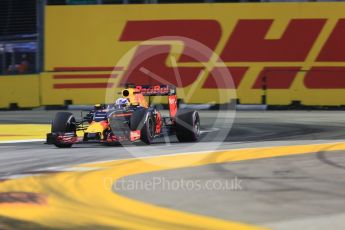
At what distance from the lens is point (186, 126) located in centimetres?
1226

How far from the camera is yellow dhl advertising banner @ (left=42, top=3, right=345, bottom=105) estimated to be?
2211 centimetres

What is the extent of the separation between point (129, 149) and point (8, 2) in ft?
61.4

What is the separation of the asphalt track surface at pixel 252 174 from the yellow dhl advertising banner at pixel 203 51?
7045mm

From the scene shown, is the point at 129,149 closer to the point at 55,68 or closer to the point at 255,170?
the point at 255,170

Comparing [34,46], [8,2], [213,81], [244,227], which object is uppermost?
[8,2]

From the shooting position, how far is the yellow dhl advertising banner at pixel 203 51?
72.5 ft

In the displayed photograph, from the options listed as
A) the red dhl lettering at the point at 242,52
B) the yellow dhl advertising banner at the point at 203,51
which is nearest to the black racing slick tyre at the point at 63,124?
the yellow dhl advertising banner at the point at 203,51

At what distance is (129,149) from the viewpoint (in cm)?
1105

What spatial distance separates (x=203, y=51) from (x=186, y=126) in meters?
10.5

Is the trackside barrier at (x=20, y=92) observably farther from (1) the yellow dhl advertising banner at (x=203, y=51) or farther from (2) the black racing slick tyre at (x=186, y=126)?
(2) the black racing slick tyre at (x=186, y=126)

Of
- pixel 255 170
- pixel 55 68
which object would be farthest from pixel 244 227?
pixel 55 68

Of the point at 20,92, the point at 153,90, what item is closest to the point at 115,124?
the point at 153,90

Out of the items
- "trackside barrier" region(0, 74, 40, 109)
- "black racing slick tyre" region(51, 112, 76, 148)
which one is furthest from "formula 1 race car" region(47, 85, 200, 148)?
"trackside barrier" region(0, 74, 40, 109)

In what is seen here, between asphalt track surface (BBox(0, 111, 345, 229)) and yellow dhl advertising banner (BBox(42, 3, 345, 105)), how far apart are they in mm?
7045
